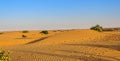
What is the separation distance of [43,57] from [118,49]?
497 centimetres

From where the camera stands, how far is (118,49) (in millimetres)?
20094

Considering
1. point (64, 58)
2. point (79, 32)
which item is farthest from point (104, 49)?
point (79, 32)

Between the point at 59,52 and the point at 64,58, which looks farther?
the point at 59,52

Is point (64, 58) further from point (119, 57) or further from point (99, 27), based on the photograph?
point (99, 27)

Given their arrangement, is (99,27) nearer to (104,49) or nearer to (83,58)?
(104,49)

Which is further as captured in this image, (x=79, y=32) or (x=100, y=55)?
(x=79, y=32)

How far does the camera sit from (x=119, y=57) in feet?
57.5

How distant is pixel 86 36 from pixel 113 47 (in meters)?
11.7

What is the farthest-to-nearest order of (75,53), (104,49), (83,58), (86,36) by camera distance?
(86,36) → (104,49) → (75,53) → (83,58)

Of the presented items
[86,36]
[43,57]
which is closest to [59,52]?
[43,57]

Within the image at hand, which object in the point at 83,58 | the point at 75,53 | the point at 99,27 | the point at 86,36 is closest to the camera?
the point at 83,58

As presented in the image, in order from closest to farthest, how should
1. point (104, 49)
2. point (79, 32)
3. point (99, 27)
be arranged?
point (104, 49), point (79, 32), point (99, 27)

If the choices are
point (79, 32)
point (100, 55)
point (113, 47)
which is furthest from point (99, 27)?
point (100, 55)

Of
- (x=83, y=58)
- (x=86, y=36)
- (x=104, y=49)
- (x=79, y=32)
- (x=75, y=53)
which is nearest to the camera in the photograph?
(x=83, y=58)
